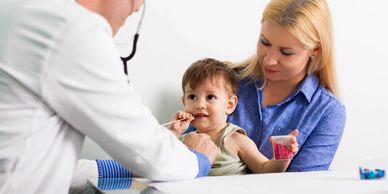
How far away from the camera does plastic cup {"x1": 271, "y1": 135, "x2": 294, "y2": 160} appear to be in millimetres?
1781

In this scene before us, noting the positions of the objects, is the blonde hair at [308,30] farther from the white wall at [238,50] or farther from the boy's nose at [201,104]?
the boy's nose at [201,104]

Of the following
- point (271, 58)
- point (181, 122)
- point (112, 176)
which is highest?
point (271, 58)

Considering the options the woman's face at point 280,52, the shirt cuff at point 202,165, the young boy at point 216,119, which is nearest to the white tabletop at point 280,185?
the shirt cuff at point 202,165

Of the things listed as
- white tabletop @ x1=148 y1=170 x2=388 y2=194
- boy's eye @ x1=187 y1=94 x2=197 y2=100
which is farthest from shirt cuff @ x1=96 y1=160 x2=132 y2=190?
boy's eye @ x1=187 y1=94 x2=197 y2=100

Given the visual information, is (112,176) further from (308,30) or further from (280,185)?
(308,30)

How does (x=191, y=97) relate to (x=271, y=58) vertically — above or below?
below

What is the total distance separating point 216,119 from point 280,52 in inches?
12.6

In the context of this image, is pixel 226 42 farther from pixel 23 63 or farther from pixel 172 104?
pixel 23 63

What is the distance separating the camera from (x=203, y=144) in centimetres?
181

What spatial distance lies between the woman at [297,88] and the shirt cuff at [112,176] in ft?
1.87

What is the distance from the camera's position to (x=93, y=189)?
151 cm

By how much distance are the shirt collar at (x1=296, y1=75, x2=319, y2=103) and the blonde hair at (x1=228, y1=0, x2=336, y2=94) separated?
2 centimetres

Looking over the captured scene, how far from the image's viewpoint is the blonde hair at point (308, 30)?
2.04m

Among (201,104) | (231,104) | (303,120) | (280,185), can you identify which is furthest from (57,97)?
(303,120)
